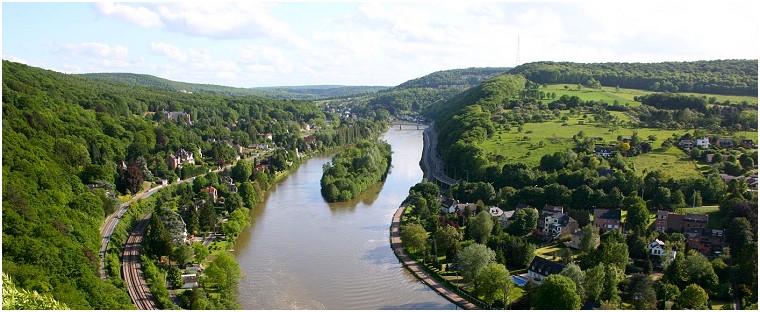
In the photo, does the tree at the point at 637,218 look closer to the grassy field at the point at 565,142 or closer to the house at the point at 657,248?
the house at the point at 657,248

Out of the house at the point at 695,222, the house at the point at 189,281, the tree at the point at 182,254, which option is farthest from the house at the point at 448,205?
the house at the point at 189,281

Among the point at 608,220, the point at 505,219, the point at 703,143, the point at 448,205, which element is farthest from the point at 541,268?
the point at 703,143

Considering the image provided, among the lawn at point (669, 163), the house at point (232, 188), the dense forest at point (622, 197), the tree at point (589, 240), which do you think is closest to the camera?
the dense forest at point (622, 197)

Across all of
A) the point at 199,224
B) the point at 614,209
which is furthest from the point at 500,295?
the point at 199,224

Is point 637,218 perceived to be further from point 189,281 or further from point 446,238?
point 189,281

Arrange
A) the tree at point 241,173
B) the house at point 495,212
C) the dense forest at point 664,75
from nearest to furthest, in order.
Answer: the house at point 495,212 → the tree at point 241,173 → the dense forest at point 664,75

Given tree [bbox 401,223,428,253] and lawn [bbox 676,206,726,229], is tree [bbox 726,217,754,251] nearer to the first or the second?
lawn [bbox 676,206,726,229]
